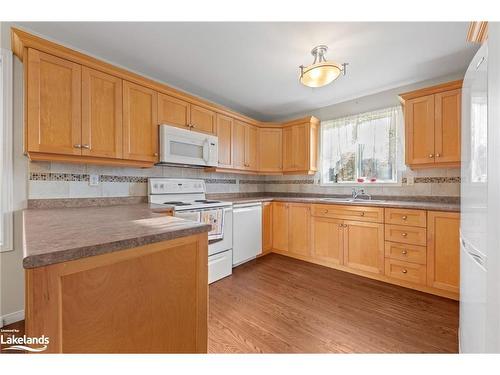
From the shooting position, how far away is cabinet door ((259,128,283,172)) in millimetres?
3711

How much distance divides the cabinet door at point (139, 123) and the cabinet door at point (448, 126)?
3.13 meters

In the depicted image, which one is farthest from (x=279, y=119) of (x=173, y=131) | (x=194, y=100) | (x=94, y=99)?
(x=94, y=99)

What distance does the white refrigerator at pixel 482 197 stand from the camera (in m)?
0.67

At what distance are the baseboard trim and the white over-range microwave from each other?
175cm

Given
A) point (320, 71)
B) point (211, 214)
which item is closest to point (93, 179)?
point (211, 214)

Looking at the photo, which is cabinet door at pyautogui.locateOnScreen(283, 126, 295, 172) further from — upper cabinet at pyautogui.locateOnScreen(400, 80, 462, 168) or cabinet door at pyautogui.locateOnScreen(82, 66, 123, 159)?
cabinet door at pyautogui.locateOnScreen(82, 66, 123, 159)

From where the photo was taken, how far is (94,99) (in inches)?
72.5

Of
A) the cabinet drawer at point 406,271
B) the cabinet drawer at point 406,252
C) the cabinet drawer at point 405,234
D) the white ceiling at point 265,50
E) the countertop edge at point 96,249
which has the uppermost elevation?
the white ceiling at point 265,50

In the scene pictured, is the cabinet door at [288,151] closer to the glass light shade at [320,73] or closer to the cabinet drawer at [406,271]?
the glass light shade at [320,73]

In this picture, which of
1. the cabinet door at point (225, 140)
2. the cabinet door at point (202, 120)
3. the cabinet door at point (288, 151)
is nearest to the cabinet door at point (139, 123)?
the cabinet door at point (202, 120)

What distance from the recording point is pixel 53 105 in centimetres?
163

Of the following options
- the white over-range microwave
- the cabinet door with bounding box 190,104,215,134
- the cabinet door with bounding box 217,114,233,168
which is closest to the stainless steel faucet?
the cabinet door with bounding box 217,114,233,168

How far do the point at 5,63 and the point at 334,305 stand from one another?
11.4ft

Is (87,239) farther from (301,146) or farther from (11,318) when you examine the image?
(301,146)
